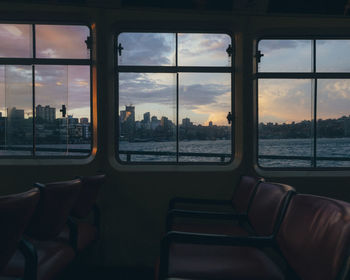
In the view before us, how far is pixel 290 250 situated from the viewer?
4.40 ft

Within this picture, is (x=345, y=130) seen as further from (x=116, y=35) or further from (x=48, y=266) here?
(x=48, y=266)

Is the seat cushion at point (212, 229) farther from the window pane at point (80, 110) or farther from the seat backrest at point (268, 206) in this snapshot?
the window pane at point (80, 110)

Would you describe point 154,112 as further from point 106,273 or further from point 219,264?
point 219,264

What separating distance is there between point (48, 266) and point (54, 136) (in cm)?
168

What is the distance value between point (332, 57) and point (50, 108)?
3.16 m

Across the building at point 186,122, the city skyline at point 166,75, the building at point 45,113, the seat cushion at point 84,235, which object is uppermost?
the city skyline at point 166,75

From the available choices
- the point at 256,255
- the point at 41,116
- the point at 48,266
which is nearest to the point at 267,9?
the point at 256,255

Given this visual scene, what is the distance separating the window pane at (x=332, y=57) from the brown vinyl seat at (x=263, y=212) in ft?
5.45

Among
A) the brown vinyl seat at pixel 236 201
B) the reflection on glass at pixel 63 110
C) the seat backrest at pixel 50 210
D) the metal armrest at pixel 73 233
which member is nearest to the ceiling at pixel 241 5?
the reflection on glass at pixel 63 110

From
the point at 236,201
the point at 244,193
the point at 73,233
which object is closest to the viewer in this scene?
the point at 73,233

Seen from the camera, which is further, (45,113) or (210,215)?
(45,113)

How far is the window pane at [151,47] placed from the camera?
9.30 ft

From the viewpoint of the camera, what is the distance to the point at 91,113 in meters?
2.85

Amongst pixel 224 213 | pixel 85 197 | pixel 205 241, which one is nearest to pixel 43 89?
pixel 85 197
